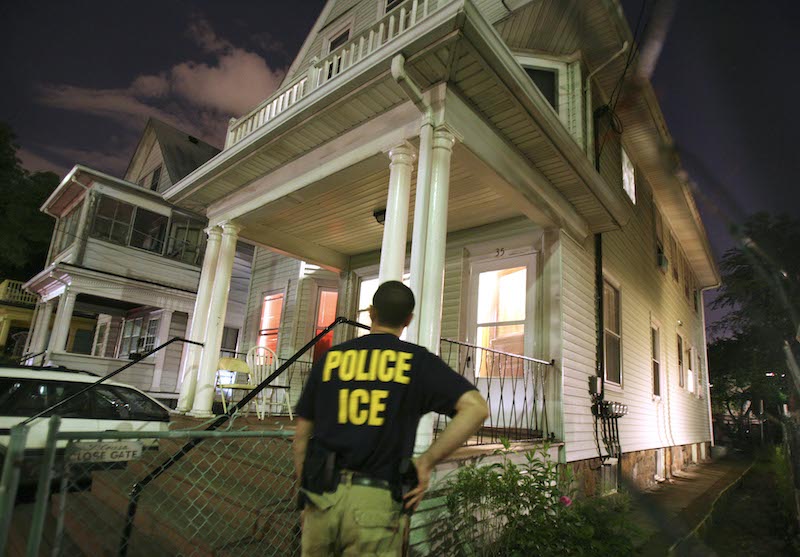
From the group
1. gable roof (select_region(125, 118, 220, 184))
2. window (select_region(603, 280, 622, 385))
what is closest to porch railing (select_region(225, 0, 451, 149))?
window (select_region(603, 280, 622, 385))

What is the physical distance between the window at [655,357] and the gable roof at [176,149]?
14675 millimetres

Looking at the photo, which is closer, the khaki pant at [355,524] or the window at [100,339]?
the khaki pant at [355,524]

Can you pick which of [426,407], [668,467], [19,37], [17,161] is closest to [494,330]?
[426,407]

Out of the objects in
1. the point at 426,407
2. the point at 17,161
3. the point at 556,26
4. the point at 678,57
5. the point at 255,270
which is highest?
the point at 17,161

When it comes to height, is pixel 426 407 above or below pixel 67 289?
below

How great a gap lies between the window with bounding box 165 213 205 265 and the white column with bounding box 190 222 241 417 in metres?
8.18

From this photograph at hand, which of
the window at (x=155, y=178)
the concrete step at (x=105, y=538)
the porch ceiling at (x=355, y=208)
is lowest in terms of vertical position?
the concrete step at (x=105, y=538)

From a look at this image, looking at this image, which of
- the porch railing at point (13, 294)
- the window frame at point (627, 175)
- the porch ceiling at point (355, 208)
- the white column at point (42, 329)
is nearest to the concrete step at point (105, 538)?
the porch ceiling at point (355, 208)

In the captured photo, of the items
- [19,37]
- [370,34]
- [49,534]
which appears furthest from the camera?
[19,37]

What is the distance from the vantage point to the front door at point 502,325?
6.12m

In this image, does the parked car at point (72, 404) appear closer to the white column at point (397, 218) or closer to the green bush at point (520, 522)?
the white column at point (397, 218)

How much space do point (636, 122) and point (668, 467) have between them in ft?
24.7

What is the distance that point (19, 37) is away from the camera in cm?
4703

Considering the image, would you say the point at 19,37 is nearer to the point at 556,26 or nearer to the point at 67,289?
the point at 67,289
